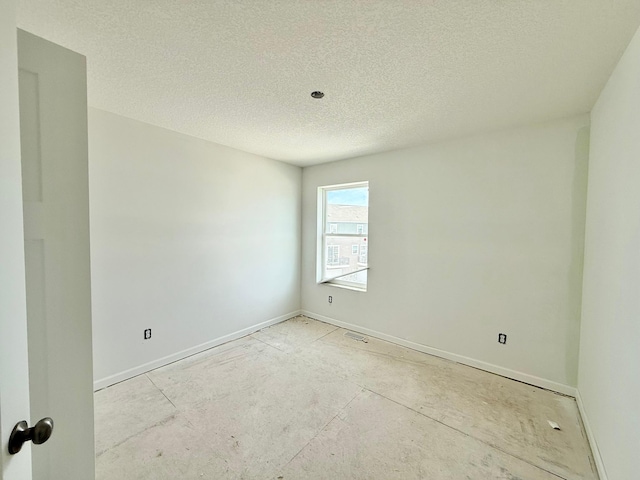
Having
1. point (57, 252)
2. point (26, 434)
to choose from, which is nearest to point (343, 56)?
point (57, 252)

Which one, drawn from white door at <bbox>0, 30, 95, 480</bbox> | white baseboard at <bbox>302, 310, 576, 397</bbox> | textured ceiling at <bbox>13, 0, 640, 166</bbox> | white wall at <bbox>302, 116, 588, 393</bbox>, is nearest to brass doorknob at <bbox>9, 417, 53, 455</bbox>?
white door at <bbox>0, 30, 95, 480</bbox>

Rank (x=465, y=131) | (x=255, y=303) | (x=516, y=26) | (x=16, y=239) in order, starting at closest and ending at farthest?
Answer: 1. (x=16, y=239)
2. (x=516, y=26)
3. (x=465, y=131)
4. (x=255, y=303)

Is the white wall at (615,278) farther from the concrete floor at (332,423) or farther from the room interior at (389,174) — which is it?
the concrete floor at (332,423)

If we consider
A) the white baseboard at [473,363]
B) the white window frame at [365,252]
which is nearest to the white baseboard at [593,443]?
the white baseboard at [473,363]

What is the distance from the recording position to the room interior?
4.38 feet

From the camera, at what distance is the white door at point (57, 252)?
0.88 m

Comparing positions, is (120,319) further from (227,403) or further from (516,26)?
(516,26)

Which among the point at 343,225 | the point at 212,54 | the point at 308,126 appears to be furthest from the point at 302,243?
the point at 212,54

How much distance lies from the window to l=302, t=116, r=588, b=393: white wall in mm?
241

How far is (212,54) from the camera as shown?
1544 millimetres

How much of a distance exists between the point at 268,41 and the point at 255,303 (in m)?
3.04

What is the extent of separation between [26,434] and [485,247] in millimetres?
3209

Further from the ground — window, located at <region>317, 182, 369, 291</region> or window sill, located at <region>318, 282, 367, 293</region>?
window, located at <region>317, 182, 369, 291</region>

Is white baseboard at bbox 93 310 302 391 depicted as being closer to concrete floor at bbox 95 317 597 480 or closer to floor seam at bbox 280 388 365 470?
concrete floor at bbox 95 317 597 480
